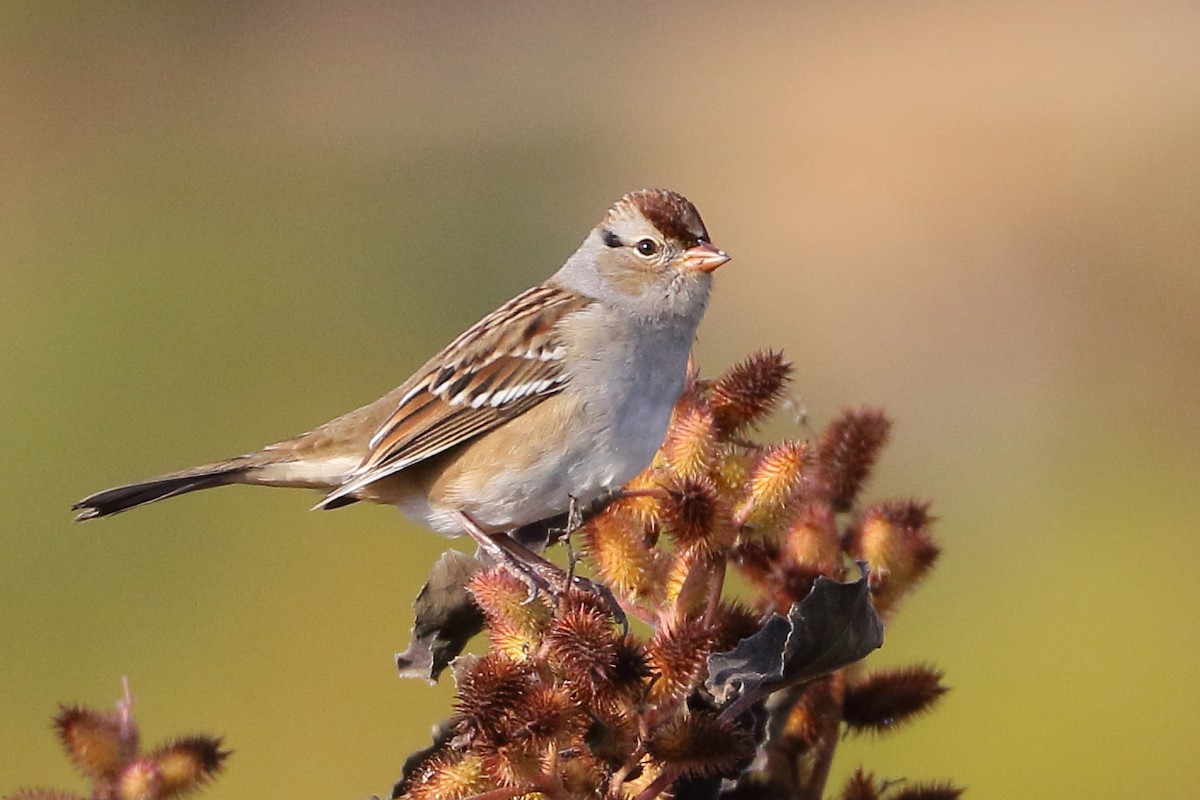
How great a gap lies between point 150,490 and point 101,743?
1.07 m

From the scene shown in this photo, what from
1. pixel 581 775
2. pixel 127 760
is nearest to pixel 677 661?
pixel 581 775

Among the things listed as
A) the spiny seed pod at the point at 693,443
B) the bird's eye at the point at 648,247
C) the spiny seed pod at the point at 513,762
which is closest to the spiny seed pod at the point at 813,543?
the spiny seed pod at the point at 693,443

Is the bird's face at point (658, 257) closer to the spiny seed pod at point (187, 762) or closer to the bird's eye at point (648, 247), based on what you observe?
the bird's eye at point (648, 247)

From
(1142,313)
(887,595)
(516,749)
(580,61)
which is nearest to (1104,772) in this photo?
(887,595)

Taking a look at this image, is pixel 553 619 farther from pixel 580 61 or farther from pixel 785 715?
pixel 580 61

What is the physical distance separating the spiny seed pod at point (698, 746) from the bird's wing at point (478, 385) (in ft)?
4.15

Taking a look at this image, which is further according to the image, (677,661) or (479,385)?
(479,385)

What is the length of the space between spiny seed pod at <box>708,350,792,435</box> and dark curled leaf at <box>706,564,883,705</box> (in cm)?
32

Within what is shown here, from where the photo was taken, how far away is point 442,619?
6.07 feet

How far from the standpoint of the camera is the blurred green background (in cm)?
526

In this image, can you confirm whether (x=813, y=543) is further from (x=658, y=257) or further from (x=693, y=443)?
(x=658, y=257)

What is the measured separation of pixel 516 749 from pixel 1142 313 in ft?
27.2

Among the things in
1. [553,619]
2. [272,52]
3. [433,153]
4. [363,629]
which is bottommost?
[553,619]

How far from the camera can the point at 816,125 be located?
39.0 ft
